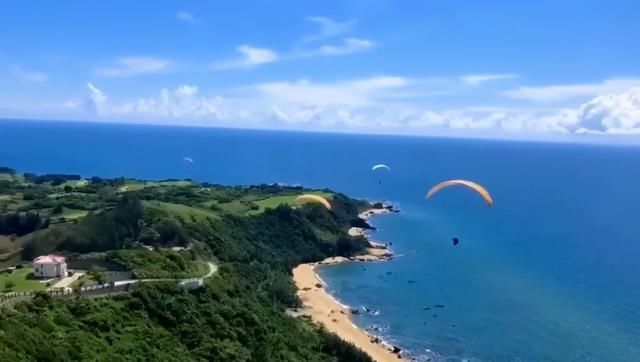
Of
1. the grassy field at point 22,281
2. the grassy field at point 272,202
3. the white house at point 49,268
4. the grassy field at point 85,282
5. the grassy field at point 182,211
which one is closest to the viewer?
the grassy field at point 22,281

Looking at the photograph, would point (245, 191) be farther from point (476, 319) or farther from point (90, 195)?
point (476, 319)

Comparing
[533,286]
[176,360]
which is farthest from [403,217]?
[176,360]

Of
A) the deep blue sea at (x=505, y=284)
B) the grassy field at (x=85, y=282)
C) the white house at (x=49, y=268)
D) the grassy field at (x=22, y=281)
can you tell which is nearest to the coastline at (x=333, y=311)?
the deep blue sea at (x=505, y=284)

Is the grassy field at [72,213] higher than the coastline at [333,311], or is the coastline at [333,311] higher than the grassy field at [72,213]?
the grassy field at [72,213]

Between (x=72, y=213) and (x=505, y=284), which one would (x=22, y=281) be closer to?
(x=72, y=213)

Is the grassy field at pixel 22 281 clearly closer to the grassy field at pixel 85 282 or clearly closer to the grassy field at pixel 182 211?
the grassy field at pixel 85 282
